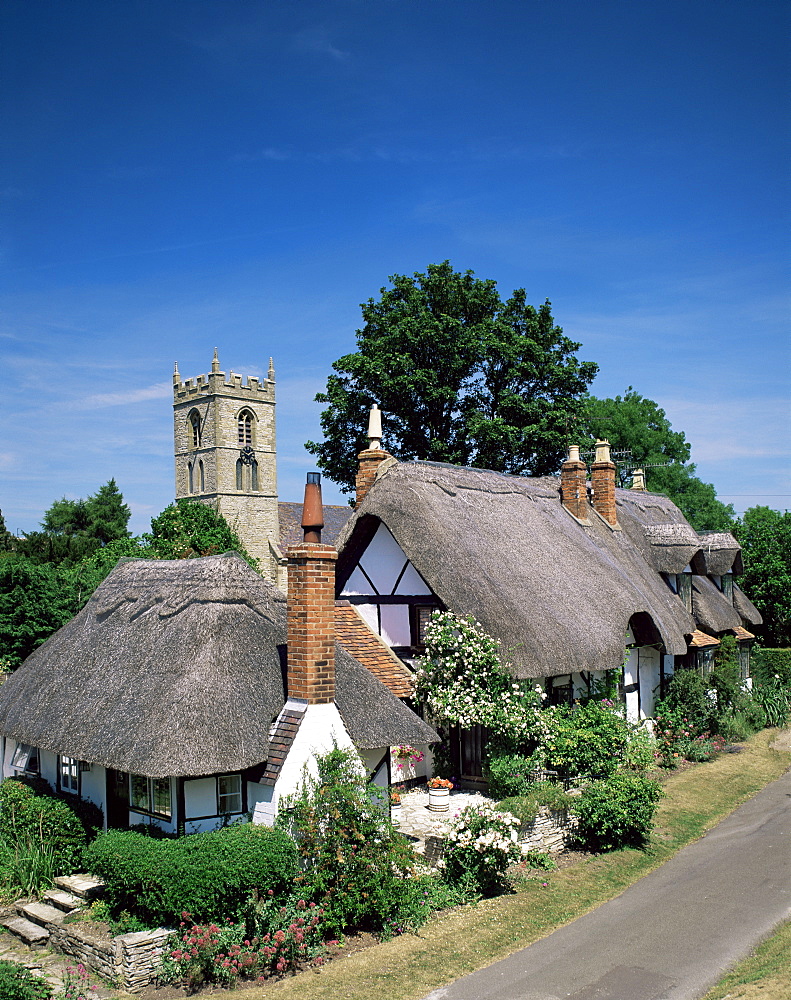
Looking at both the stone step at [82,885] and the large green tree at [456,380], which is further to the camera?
the large green tree at [456,380]

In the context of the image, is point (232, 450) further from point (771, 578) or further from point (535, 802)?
point (535, 802)

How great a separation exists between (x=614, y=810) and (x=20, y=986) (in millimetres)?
9251

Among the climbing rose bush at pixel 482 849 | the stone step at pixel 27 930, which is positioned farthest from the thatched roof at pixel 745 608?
the stone step at pixel 27 930

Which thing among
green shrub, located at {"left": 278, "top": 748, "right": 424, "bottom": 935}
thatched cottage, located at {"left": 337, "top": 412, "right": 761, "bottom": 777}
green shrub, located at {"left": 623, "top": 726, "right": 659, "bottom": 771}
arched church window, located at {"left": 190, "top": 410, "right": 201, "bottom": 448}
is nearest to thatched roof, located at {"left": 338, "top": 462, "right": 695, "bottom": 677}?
thatched cottage, located at {"left": 337, "top": 412, "right": 761, "bottom": 777}

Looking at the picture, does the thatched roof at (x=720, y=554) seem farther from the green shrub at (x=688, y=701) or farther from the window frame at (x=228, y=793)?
the window frame at (x=228, y=793)

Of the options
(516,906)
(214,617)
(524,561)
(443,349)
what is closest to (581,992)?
(516,906)

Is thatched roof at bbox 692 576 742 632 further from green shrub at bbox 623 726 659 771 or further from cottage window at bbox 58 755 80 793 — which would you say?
cottage window at bbox 58 755 80 793

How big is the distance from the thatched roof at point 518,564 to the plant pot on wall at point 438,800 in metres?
→ 2.50

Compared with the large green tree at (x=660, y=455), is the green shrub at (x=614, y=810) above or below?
below

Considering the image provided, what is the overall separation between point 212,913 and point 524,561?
10281mm

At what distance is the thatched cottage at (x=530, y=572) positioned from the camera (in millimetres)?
15797

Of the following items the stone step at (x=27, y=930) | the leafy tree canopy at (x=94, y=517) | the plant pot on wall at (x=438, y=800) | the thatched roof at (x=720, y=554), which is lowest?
the stone step at (x=27, y=930)

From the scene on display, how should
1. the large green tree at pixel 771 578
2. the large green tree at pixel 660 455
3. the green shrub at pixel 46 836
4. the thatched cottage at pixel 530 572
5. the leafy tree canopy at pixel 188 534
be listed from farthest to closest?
1. the large green tree at pixel 660 455
2. the large green tree at pixel 771 578
3. the leafy tree canopy at pixel 188 534
4. the thatched cottage at pixel 530 572
5. the green shrub at pixel 46 836

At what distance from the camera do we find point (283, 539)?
52.5m
